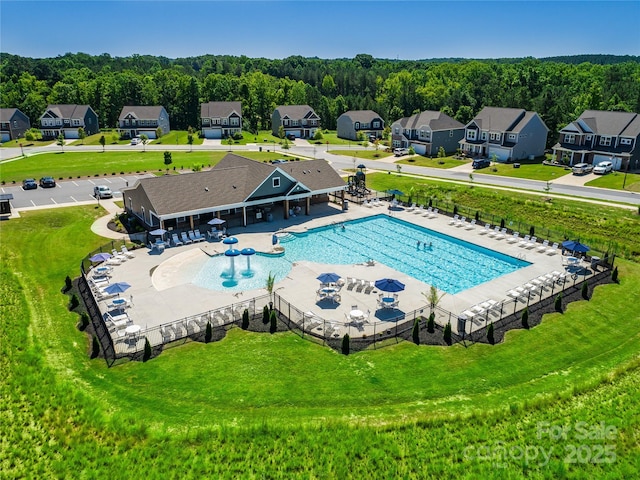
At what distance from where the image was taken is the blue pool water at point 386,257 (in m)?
35.8

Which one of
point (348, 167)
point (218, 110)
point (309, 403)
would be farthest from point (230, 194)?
point (218, 110)

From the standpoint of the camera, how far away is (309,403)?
72.0 feet

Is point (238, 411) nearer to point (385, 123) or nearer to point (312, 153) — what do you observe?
point (312, 153)

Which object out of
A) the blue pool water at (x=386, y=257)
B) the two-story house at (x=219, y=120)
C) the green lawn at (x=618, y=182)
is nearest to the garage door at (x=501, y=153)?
the green lawn at (x=618, y=182)

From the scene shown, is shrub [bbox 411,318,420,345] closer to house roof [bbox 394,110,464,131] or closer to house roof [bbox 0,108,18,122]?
house roof [bbox 394,110,464,131]

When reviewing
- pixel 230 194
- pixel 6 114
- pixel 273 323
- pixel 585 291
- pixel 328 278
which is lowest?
pixel 273 323

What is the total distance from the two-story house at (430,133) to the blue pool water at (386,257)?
146 feet

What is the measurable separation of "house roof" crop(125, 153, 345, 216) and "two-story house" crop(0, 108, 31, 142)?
260 ft

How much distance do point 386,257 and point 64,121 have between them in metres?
99.7

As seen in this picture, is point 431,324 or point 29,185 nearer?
point 431,324

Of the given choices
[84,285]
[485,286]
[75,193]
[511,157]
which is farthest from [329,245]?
[511,157]

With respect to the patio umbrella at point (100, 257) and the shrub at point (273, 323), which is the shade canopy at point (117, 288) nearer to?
the patio umbrella at point (100, 257)

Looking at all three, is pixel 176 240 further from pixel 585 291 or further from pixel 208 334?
pixel 585 291

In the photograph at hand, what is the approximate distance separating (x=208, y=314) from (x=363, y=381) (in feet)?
35.3
